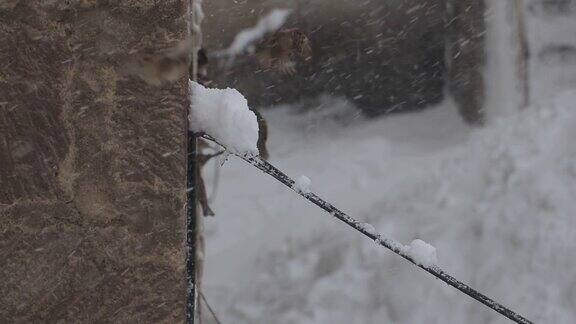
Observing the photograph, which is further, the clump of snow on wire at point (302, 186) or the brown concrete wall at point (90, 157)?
the clump of snow on wire at point (302, 186)

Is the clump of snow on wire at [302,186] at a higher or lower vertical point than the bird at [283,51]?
lower

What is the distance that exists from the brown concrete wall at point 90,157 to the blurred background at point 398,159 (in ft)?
10.9

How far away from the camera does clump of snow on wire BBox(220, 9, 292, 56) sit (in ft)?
17.5

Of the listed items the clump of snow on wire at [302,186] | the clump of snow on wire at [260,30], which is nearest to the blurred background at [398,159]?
the clump of snow on wire at [260,30]

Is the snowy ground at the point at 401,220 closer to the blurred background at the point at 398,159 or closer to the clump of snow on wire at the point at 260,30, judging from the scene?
the blurred background at the point at 398,159

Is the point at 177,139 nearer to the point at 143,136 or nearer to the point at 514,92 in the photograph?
the point at 143,136

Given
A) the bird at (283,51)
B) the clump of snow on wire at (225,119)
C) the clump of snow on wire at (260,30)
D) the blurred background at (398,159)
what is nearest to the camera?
the clump of snow on wire at (225,119)

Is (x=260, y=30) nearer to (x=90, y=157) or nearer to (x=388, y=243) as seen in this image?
(x=388, y=243)

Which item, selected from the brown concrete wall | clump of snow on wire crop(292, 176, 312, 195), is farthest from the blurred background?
the brown concrete wall

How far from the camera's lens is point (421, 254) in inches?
69.4

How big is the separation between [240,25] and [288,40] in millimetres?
474

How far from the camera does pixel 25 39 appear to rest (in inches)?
55.5

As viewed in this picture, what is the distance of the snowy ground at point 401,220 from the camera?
5039mm

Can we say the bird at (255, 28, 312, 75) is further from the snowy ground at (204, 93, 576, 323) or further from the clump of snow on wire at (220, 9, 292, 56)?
the snowy ground at (204, 93, 576, 323)
